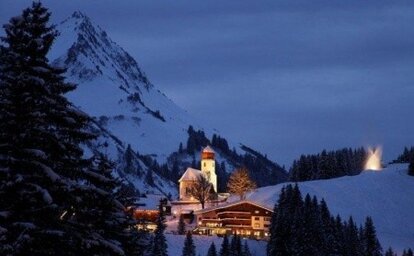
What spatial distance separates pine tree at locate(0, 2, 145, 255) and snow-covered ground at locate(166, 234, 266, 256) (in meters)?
84.4

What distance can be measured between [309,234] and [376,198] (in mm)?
71970

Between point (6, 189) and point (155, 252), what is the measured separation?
57228 mm

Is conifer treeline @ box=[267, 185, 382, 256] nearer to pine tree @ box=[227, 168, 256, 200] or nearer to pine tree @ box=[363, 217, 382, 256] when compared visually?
pine tree @ box=[363, 217, 382, 256]

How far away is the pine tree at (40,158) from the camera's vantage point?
699 inches

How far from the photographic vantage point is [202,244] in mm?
105938

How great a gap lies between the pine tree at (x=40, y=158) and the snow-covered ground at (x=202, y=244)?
8440 cm

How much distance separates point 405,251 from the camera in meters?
122

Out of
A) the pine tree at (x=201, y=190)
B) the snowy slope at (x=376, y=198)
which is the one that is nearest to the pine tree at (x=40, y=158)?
the snowy slope at (x=376, y=198)

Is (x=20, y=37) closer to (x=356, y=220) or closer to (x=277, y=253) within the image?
(x=277, y=253)

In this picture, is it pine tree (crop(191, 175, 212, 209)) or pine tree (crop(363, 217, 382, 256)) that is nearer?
pine tree (crop(363, 217, 382, 256))

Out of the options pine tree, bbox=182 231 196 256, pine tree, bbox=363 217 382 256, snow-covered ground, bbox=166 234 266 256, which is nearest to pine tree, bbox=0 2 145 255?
pine tree, bbox=182 231 196 256

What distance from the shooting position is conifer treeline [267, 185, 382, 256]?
3295 inches

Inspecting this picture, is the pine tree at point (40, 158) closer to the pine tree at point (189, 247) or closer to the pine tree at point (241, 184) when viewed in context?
the pine tree at point (189, 247)

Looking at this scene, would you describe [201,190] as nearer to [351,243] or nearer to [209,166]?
[209,166]
